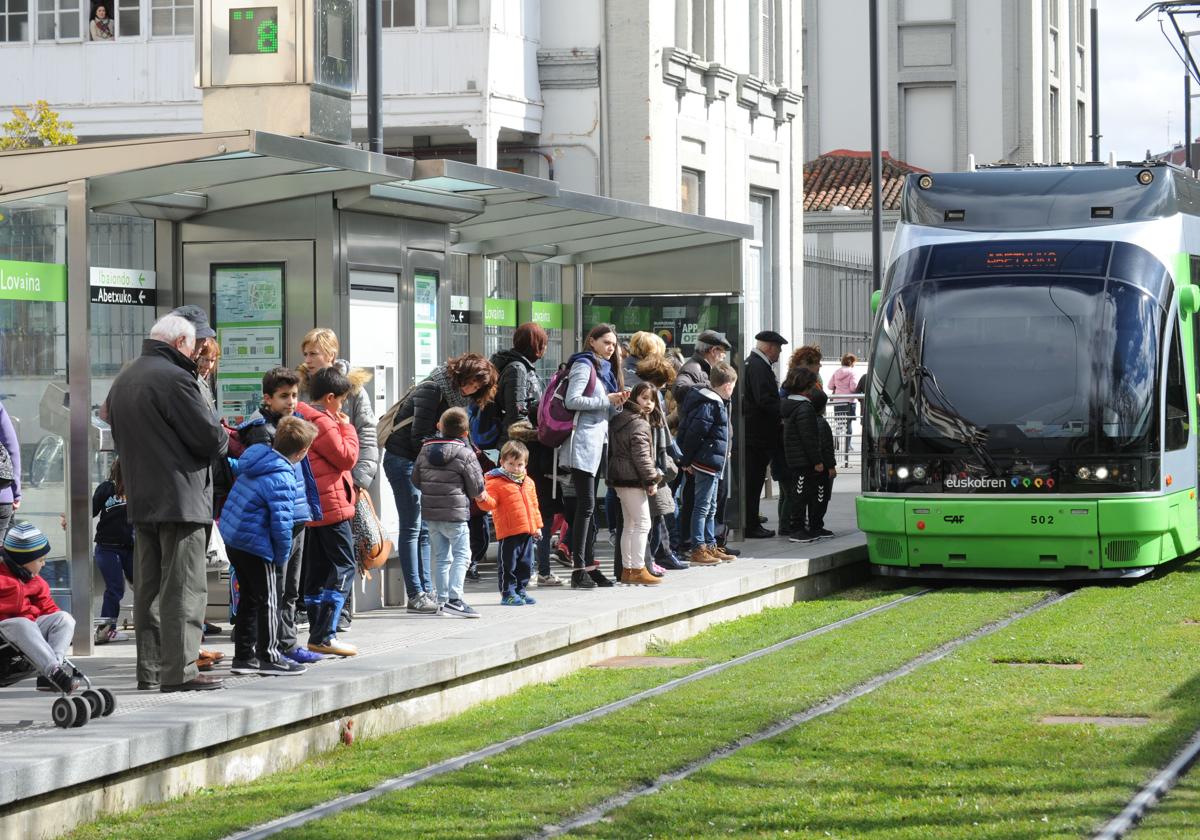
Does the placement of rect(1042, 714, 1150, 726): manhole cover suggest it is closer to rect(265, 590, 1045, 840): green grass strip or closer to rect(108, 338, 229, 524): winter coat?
rect(265, 590, 1045, 840): green grass strip

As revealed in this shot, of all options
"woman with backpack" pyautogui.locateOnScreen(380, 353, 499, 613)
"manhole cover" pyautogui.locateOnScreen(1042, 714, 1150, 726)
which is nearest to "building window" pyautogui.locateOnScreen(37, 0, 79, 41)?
"woman with backpack" pyautogui.locateOnScreen(380, 353, 499, 613)

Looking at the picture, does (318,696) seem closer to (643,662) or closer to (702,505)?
(643,662)

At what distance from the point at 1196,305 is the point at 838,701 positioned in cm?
732

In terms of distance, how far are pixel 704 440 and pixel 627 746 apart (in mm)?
6630

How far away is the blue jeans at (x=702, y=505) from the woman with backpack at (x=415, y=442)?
10.5 ft

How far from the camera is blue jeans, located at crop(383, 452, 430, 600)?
41.3 ft

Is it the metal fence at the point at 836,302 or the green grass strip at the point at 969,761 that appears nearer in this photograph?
the green grass strip at the point at 969,761

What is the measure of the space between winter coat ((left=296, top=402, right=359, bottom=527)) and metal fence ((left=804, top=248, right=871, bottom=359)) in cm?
2868

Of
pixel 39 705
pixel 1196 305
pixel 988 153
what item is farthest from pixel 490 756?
pixel 988 153

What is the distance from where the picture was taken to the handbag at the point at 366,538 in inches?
442

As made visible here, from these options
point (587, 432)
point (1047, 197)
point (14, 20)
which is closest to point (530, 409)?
point (587, 432)

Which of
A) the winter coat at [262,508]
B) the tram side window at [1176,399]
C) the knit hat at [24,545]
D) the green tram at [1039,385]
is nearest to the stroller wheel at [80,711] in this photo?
the knit hat at [24,545]

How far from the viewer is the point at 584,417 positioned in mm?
13883

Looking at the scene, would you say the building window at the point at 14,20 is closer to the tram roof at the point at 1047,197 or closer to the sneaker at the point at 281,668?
the tram roof at the point at 1047,197
